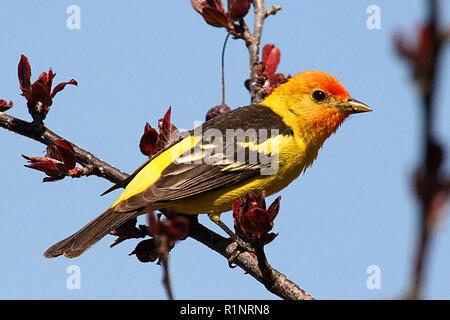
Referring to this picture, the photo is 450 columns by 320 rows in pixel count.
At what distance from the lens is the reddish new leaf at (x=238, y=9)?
16.9ft

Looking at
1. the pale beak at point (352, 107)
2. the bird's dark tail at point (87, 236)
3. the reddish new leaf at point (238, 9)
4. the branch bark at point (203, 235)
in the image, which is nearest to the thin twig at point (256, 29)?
the reddish new leaf at point (238, 9)

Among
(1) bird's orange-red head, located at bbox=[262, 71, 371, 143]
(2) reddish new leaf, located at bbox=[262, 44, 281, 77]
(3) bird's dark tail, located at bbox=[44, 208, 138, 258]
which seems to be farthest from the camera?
(1) bird's orange-red head, located at bbox=[262, 71, 371, 143]

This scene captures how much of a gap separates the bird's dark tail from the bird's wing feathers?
77mm

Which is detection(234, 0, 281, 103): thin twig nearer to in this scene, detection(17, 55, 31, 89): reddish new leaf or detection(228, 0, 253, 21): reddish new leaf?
detection(228, 0, 253, 21): reddish new leaf

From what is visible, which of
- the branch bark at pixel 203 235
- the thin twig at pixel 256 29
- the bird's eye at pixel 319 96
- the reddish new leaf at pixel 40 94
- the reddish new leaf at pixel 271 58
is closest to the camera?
the branch bark at pixel 203 235

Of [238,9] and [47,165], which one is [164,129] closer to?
[47,165]

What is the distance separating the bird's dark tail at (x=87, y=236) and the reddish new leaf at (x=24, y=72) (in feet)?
4.09

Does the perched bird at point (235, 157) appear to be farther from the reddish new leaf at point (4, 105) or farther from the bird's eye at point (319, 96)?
the reddish new leaf at point (4, 105)

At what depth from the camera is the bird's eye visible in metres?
5.97

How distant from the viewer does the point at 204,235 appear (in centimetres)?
471

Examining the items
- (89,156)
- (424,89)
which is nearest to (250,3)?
(89,156)

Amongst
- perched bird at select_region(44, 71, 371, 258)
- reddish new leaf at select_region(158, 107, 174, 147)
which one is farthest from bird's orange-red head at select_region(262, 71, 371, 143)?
reddish new leaf at select_region(158, 107, 174, 147)

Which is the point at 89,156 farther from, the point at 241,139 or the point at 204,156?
the point at 241,139

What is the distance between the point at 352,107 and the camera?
5941mm
